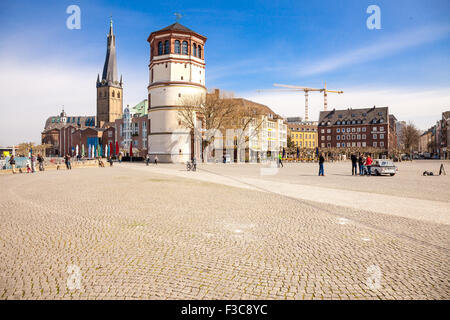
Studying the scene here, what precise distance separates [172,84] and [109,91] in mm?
94503

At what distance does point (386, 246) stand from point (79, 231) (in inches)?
257

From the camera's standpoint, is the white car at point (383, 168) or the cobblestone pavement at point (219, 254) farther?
the white car at point (383, 168)

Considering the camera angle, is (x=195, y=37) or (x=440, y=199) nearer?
Result: (x=440, y=199)

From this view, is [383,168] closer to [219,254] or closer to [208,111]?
[219,254]

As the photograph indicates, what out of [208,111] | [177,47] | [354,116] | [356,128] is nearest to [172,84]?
[177,47]

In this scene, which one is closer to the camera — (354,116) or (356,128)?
(356,128)

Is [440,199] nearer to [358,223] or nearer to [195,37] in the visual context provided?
[358,223]

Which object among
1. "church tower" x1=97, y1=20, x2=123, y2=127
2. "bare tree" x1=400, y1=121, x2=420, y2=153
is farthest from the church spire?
"bare tree" x1=400, y1=121, x2=420, y2=153

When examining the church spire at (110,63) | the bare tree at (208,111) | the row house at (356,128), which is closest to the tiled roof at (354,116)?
the row house at (356,128)

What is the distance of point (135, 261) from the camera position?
5.08m

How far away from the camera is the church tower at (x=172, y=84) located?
47812 mm

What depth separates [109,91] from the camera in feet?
430

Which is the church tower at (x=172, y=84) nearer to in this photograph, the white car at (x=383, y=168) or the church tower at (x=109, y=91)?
the white car at (x=383, y=168)
